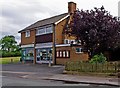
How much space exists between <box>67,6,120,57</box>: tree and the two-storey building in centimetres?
773

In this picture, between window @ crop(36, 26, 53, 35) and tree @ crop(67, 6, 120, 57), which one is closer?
tree @ crop(67, 6, 120, 57)

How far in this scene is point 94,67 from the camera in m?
21.9

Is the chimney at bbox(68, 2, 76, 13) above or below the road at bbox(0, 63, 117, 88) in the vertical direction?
above

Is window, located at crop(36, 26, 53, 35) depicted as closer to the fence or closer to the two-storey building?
the two-storey building

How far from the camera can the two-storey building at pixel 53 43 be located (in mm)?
35625

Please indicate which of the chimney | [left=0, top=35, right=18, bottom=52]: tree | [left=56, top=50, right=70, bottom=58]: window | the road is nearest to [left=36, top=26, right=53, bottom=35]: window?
[left=56, top=50, right=70, bottom=58]: window

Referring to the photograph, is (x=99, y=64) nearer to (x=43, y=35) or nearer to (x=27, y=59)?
(x=43, y=35)

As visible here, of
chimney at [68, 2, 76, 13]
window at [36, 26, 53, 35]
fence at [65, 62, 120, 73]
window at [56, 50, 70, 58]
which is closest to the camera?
fence at [65, 62, 120, 73]

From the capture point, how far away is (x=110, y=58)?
3588 centimetres

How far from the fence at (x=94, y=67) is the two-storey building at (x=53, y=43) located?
423 inches

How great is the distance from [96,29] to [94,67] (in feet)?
16.8

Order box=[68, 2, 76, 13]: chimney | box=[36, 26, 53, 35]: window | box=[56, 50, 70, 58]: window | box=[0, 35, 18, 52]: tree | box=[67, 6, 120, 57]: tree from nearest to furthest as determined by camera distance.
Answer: box=[67, 6, 120, 57]: tree < box=[56, 50, 70, 58]: window < box=[36, 26, 53, 35]: window < box=[68, 2, 76, 13]: chimney < box=[0, 35, 18, 52]: tree

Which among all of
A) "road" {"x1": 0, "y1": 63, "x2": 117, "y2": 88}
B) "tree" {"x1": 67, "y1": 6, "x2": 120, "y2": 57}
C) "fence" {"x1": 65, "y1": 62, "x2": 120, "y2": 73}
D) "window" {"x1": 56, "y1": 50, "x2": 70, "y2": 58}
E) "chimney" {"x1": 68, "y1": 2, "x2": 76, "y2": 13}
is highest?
"chimney" {"x1": 68, "y1": 2, "x2": 76, "y2": 13}

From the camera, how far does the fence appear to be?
20570mm
